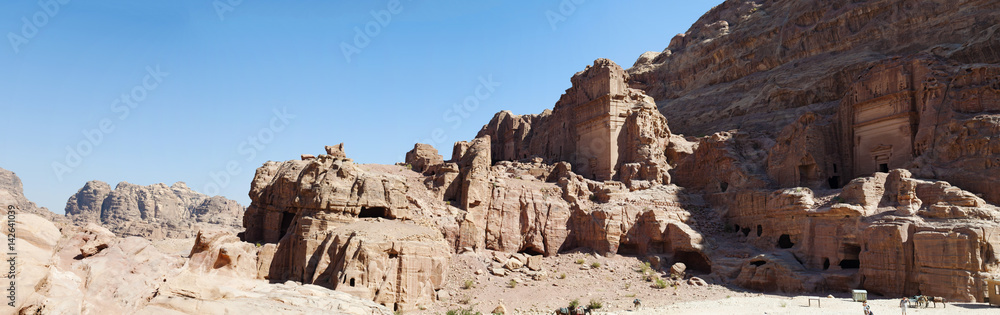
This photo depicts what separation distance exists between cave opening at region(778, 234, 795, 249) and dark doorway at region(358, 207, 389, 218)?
20520mm

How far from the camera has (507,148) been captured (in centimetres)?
5531

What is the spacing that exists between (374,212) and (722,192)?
69.4 ft

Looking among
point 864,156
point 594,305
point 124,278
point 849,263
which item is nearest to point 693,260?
point 849,263

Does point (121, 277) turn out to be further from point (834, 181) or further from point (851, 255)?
point (834, 181)

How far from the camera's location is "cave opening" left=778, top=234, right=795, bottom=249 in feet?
112

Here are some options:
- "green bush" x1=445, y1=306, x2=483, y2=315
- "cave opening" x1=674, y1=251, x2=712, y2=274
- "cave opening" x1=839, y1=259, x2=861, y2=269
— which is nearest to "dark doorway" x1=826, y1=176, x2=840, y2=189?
"cave opening" x1=839, y1=259, x2=861, y2=269

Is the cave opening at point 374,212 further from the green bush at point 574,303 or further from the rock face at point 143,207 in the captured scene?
the rock face at point 143,207

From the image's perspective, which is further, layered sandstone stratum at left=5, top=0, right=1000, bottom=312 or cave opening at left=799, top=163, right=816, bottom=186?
cave opening at left=799, top=163, right=816, bottom=186

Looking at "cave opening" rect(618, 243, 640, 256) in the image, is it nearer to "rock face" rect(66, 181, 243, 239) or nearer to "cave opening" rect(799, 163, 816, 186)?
"cave opening" rect(799, 163, 816, 186)

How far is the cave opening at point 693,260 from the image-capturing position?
119 ft

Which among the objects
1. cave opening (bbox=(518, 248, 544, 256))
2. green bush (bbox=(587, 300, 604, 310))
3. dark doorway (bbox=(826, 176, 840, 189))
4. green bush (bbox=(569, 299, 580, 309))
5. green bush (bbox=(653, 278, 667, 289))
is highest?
dark doorway (bbox=(826, 176, 840, 189))

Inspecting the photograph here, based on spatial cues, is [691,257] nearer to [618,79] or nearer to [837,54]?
[618,79]

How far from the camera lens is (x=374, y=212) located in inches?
1217

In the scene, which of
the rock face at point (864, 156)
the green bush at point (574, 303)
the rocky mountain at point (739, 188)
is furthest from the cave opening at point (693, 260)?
the green bush at point (574, 303)
